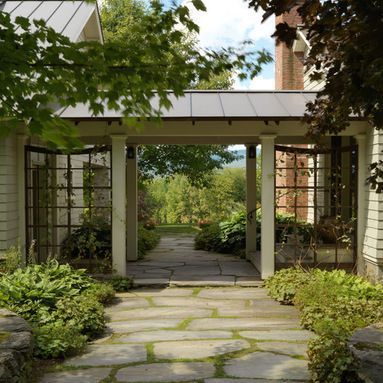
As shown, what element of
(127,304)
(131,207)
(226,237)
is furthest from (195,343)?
(226,237)

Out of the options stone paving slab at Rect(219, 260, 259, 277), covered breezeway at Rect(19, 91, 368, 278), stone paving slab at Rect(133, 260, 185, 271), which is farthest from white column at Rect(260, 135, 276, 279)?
stone paving slab at Rect(133, 260, 185, 271)

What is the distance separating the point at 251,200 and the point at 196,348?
7.39 meters

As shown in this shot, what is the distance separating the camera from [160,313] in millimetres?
7762

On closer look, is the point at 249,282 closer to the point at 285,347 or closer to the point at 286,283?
the point at 286,283

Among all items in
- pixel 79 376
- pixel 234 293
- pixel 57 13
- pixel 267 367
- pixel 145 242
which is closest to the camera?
pixel 79 376

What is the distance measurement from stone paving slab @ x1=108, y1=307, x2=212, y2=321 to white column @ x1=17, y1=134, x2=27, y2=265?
2.85 m

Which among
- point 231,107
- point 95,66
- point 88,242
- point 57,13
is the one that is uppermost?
point 57,13

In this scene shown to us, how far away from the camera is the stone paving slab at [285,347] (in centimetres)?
591

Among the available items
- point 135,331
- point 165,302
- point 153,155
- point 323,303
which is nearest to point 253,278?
point 165,302

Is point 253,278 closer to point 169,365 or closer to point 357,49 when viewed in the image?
point 169,365

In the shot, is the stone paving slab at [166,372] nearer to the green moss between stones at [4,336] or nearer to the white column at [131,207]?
the green moss between stones at [4,336]

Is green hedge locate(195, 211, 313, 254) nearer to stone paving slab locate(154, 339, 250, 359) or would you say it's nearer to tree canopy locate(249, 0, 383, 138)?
stone paving slab locate(154, 339, 250, 359)

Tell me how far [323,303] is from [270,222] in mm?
2854

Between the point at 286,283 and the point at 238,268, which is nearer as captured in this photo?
the point at 286,283
